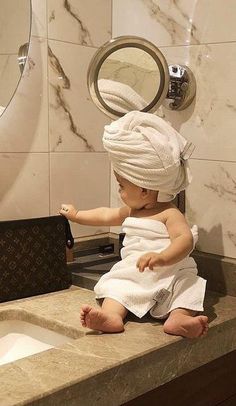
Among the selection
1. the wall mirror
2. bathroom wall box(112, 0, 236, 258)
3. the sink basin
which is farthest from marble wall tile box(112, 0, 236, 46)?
the sink basin

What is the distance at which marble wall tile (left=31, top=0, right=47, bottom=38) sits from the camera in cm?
119

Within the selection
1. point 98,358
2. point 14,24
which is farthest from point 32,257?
point 14,24

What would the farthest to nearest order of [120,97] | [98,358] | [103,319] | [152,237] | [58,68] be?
1. [58,68]
2. [120,97]
3. [152,237]
4. [103,319]
5. [98,358]

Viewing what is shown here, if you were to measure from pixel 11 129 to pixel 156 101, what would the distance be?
1.14 ft

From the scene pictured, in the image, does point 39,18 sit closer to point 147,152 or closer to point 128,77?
point 128,77

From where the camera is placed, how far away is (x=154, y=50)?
1.10m

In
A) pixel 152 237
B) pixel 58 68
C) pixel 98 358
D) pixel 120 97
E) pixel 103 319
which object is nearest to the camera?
pixel 98 358

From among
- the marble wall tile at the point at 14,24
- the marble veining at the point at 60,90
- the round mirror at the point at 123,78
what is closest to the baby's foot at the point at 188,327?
the round mirror at the point at 123,78

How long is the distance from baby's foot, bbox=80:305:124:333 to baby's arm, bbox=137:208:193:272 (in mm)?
102

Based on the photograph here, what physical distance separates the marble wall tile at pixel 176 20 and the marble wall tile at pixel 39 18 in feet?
0.78

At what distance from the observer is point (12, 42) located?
114cm

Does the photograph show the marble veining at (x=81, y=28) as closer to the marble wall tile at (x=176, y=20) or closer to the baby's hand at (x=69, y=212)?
the marble wall tile at (x=176, y=20)

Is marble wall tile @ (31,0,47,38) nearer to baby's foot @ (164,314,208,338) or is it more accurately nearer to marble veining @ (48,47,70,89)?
marble veining @ (48,47,70,89)

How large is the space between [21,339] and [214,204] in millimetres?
531
